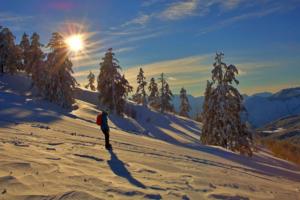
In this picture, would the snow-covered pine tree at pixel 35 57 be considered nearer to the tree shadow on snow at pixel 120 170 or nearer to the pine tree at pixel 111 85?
the pine tree at pixel 111 85

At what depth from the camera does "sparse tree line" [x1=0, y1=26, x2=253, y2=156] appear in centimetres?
3819

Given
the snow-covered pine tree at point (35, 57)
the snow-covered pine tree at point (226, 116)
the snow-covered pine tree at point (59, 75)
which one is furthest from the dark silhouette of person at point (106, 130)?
the snow-covered pine tree at point (35, 57)

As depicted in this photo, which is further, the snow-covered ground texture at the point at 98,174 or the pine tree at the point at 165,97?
the pine tree at the point at 165,97

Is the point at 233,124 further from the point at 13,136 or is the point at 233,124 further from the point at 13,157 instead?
the point at 13,157

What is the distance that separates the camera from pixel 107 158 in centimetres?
1381

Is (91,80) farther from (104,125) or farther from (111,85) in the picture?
(104,125)

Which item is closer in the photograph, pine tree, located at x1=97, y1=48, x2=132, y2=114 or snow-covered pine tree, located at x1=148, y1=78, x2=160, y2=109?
pine tree, located at x1=97, y1=48, x2=132, y2=114

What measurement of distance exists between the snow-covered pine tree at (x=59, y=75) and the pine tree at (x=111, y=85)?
220 inches

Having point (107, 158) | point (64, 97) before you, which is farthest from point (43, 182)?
point (64, 97)

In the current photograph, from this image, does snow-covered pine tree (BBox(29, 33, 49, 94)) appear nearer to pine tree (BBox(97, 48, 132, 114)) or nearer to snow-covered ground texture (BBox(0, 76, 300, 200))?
pine tree (BBox(97, 48, 132, 114))

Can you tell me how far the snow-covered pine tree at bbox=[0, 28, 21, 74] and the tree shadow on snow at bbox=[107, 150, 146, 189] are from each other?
2026 inches

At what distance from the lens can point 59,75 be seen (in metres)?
50.2

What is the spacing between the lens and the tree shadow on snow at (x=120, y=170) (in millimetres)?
10539

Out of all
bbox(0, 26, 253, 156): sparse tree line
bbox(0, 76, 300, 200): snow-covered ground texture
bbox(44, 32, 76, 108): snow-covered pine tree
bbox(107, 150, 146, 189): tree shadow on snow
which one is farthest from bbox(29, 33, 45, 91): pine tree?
bbox(107, 150, 146, 189): tree shadow on snow
